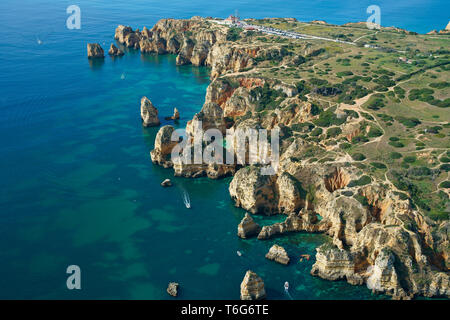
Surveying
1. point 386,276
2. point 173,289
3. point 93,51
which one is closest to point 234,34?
point 93,51

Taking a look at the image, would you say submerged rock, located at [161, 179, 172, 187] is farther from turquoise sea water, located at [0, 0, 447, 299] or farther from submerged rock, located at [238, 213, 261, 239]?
submerged rock, located at [238, 213, 261, 239]

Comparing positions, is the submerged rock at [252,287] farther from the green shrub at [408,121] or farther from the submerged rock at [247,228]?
the green shrub at [408,121]

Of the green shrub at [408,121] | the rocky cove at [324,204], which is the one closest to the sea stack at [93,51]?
the rocky cove at [324,204]

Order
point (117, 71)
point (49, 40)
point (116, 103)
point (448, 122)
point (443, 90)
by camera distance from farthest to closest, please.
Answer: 1. point (49, 40)
2. point (117, 71)
3. point (116, 103)
4. point (443, 90)
5. point (448, 122)

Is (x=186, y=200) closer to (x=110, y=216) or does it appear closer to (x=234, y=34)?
(x=110, y=216)

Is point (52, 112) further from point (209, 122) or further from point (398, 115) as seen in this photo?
point (398, 115)
